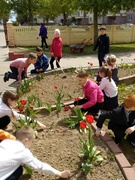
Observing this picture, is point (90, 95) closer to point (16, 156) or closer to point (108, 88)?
point (108, 88)

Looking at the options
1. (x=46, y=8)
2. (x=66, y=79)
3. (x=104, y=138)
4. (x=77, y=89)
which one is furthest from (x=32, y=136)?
(x=46, y=8)

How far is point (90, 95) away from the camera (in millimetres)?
4000

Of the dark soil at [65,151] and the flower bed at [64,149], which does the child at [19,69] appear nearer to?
the flower bed at [64,149]

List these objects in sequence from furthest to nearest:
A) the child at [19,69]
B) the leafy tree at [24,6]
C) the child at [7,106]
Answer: the leafy tree at [24,6] → the child at [19,69] → the child at [7,106]

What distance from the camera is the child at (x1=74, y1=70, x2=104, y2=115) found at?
3903 mm

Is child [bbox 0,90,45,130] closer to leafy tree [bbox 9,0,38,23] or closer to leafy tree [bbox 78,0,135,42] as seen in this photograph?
leafy tree [bbox 78,0,135,42]

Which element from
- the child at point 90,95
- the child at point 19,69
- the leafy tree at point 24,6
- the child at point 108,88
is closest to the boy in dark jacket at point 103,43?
the child at point 19,69

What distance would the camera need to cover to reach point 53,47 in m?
8.02

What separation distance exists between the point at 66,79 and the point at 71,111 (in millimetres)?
2401

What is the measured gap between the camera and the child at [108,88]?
13.9ft

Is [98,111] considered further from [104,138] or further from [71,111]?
[104,138]

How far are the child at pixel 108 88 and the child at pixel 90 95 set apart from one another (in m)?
0.22

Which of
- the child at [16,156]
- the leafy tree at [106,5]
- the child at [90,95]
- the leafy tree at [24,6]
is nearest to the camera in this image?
the child at [16,156]

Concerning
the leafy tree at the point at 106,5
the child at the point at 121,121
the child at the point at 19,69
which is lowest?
the child at the point at 121,121
